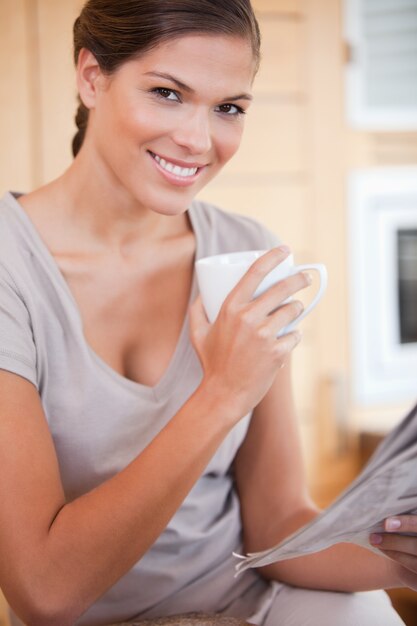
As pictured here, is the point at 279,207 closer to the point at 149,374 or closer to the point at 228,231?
the point at 228,231

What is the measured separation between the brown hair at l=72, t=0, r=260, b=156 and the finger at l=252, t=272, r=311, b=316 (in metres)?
0.30

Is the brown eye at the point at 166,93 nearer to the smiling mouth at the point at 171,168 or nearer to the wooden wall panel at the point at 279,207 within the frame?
the smiling mouth at the point at 171,168

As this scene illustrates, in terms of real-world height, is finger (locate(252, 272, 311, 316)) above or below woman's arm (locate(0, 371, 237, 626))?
above

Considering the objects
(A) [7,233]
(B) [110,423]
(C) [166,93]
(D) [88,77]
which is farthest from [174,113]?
(B) [110,423]

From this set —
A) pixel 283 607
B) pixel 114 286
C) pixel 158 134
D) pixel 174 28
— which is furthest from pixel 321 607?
pixel 174 28

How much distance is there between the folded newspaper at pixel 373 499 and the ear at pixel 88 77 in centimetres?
57

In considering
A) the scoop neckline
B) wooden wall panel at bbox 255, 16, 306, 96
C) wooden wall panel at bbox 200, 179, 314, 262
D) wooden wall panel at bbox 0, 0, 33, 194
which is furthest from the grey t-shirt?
wooden wall panel at bbox 255, 16, 306, 96

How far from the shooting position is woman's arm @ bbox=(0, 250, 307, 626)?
2.90 feet

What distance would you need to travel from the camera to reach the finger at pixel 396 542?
868mm

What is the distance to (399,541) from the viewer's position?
2.85 feet

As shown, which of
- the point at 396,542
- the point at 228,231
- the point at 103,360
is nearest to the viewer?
the point at 396,542

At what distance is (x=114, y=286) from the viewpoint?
1.14 m

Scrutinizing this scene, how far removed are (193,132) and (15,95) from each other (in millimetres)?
1374

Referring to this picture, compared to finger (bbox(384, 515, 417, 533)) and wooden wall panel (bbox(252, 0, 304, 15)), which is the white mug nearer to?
finger (bbox(384, 515, 417, 533))
